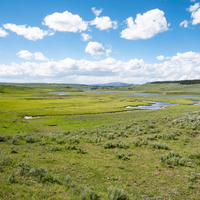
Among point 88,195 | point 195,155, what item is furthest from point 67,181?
point 195,155

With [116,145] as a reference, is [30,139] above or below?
above

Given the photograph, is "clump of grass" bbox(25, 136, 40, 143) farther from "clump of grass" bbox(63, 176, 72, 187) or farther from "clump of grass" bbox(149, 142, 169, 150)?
"clump of grass" bbox(149, 142, 169, 150)

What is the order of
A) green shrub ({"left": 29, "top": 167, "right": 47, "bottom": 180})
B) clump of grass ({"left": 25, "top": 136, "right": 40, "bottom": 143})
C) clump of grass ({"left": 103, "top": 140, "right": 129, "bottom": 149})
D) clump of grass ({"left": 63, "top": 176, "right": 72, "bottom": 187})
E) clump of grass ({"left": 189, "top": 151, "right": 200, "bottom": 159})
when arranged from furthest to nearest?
clump of grass ({"left": 25, "top": 136, "right": 40, "bottom": 143}) < clump of grass ({"left": 103, "top": 140, "right": 129, "bottom": 149}) < clump of grass ({"left": 189, "top": 151, "right": 200, "bottom": 159}) < green shrub ({"left": 29, "top": 167, "right": 47, "bottom": 180}) < clump of grass ({"left": 63, "top": 176, "right": 72, "bottom": 187})

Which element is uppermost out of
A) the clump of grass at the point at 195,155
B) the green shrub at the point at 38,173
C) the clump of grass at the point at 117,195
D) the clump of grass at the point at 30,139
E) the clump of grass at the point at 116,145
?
the green shrub at the point at 38,173

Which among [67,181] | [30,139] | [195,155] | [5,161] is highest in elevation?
[5,161]

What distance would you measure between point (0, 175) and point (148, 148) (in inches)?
566

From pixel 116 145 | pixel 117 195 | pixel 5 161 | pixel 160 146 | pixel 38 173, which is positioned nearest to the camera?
pixel 117 195

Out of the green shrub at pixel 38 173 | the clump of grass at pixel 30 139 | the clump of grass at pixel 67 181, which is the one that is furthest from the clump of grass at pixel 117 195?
the clump of grass at pixel 30 139

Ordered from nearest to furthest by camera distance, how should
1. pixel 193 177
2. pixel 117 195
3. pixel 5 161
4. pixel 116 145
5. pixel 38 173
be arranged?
1. pixel 117 195
2. pixel 38 173
3. pixel 193 177
4. pixel 5 161
5. pixel 116 145

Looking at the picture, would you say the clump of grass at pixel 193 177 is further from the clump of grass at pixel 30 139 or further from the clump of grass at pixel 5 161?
the clump of grass at pixel 30 139

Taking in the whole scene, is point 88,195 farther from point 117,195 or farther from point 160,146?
point 160,146

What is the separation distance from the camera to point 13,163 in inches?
388

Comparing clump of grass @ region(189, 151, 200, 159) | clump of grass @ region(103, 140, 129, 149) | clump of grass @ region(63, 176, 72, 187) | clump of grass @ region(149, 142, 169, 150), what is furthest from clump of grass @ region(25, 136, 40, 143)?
clump of grass @ region(189, 151, 200, 159)

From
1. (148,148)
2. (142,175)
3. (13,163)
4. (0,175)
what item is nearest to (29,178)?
(0,175)
